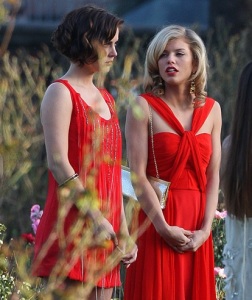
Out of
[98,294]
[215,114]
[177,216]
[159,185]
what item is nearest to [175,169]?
[159,185]

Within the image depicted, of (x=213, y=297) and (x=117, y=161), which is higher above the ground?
(x=117, y=161)

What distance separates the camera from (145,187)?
6.56 m

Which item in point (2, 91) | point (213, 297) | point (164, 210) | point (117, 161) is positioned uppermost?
point (2, 91)

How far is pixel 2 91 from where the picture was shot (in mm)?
3957

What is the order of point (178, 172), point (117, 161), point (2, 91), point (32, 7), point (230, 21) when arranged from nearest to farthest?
point (2, 91) < point (117, 161) < point (178, 172) < point (230, 21) < point (32, 7)

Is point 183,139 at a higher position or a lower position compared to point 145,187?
higher

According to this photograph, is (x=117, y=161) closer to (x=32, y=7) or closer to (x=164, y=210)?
(x=164, y=210)

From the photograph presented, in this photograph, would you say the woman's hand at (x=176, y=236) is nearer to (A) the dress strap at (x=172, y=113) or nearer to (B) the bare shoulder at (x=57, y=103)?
(A) the dress strap at (x=172, y=113)

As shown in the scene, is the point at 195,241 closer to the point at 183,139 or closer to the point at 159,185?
the point at 159,185

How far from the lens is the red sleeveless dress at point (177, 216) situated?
21.7 ft

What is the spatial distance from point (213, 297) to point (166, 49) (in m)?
1.33

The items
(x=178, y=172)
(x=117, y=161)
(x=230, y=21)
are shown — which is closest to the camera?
(x=117, y=161)

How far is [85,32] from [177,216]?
1.35 meters

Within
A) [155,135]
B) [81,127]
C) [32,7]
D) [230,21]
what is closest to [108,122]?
[81,127]
